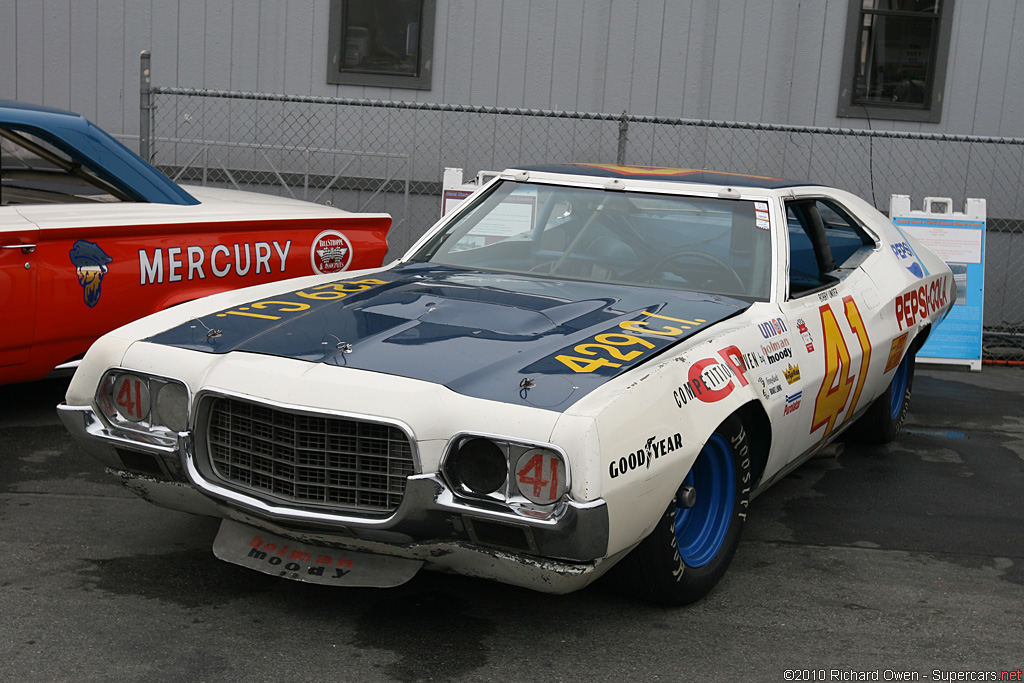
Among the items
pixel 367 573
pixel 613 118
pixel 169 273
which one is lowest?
pixel 367 573

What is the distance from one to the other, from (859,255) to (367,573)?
9.96 feet

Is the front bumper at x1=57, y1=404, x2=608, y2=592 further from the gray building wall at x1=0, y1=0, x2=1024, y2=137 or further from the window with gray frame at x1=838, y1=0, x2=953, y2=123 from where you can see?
the window with gray frame at x1=838, y1=0, x2=953, y2=123

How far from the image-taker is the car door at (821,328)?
12.4ft

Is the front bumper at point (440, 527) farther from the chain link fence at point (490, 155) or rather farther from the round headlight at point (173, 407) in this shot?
the chain link fence at point (490, 155)

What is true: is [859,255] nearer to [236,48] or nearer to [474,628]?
[474,628]

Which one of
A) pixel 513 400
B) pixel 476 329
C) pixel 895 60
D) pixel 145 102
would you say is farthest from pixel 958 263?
pixel 513 400

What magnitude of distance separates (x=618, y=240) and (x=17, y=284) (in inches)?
104

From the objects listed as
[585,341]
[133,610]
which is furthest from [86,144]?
[585,341]

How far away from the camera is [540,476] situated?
2754 millimetres

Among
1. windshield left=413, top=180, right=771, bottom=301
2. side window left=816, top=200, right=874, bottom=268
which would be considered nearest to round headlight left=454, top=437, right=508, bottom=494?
windshield left=413, top=180, right=771, bottom=301

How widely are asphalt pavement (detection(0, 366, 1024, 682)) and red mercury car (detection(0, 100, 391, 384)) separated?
0.70 m

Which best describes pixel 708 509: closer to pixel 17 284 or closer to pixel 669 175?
pixel 669 175

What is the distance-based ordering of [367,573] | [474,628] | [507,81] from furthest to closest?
[507,81] → [474,628] → [367,573]

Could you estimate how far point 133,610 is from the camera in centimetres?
323
